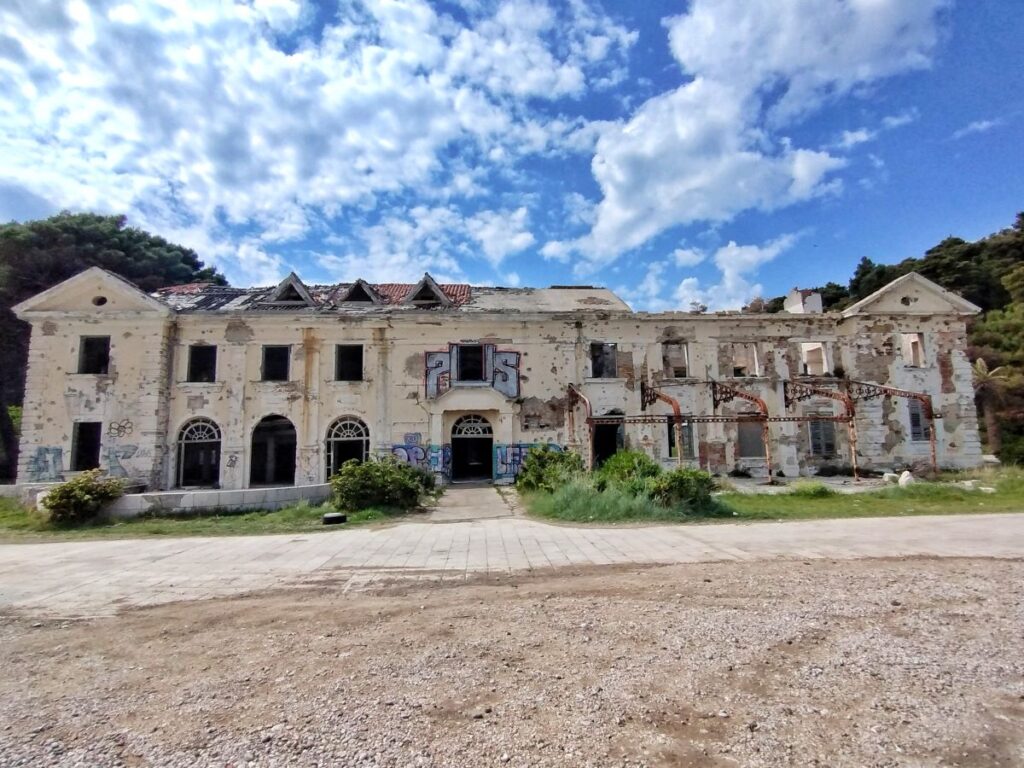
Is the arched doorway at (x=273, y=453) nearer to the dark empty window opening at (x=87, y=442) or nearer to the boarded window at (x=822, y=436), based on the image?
the dark empty window opening at (x=87, y=442)

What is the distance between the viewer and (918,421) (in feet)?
76.4

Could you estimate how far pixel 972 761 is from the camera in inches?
104

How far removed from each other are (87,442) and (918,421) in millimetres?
34608

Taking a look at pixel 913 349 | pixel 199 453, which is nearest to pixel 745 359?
pixel 913 349

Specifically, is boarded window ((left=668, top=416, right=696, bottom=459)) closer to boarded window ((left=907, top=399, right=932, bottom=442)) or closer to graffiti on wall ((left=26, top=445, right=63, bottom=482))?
boarded window ((left=907, top=399, right=932, bottom=442))

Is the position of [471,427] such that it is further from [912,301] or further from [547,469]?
[912,301]

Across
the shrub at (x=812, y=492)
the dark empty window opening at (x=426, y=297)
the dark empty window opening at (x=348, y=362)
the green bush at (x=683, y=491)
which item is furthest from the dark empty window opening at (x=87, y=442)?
the shrub at (x=812, y=492)

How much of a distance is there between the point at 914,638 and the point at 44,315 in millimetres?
A: 27745

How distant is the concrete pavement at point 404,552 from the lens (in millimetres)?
6660

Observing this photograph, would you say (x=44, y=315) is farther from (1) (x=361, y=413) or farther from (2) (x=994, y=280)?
(2) (x=994, y=280)

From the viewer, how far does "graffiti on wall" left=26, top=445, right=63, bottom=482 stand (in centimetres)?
2014

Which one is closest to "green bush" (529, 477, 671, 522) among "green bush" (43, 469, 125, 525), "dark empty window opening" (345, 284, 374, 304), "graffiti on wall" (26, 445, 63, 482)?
"green bush" (43, 469, 125, 525)

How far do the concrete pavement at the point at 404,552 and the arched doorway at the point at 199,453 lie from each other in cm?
1124

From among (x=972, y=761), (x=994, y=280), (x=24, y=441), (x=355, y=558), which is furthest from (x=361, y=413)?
(x=994, y=280)
